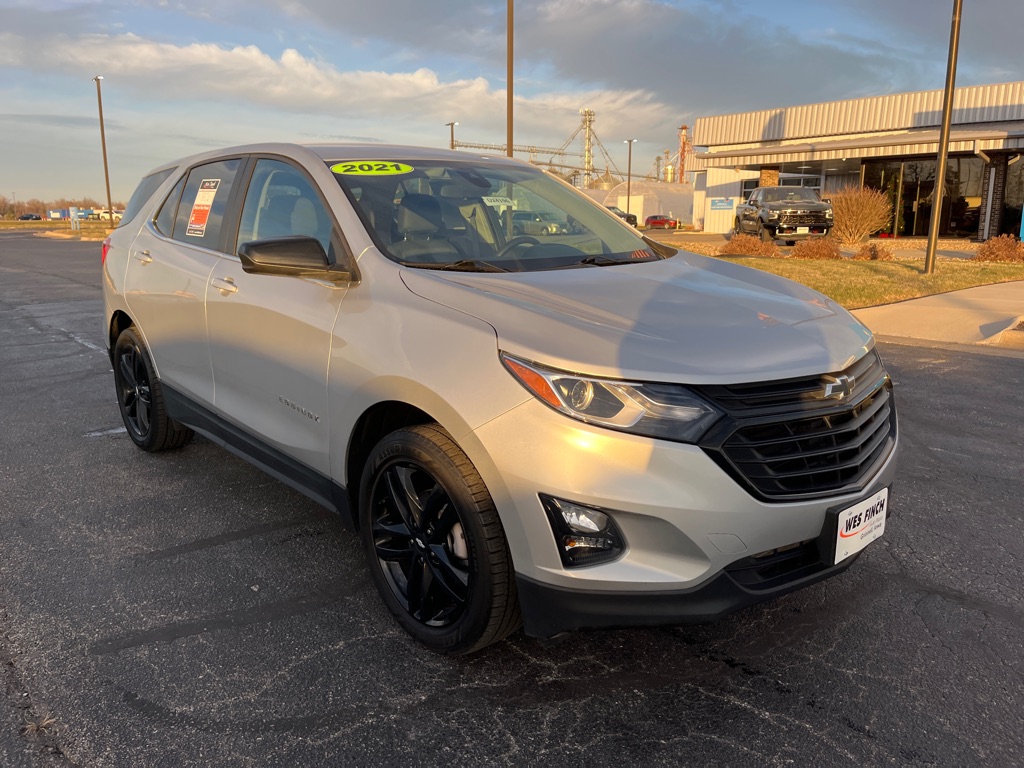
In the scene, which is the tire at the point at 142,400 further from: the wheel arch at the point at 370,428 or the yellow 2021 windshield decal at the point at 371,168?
the wheel arch at the point at 370,428

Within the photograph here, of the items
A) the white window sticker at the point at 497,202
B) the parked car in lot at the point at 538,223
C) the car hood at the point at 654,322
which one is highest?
the white window sticker at the point at 497,202

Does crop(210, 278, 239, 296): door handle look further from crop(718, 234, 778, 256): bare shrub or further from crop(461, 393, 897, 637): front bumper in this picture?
crop(718, 234, 778, 256): bare shrub

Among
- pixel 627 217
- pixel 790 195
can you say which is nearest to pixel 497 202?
pixel 627 217

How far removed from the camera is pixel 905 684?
255 cm

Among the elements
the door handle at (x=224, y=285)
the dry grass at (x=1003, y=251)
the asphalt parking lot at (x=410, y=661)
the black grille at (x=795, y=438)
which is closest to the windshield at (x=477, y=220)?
the door handle at (x=224, y=285)

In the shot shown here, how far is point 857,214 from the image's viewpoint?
20984mm

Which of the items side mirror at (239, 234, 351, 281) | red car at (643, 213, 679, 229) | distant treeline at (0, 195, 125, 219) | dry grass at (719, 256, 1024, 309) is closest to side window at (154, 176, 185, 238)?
side mirror at (239, 234, 351, 281)

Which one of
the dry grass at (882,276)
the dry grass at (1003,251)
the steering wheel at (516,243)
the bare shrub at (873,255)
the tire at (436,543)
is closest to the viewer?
the tire at (436,543)

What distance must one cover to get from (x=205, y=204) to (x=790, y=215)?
2015 centimetres

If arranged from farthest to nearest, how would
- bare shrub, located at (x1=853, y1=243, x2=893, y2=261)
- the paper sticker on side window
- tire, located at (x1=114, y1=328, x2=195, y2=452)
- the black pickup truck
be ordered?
1. the black pickup truck
2. bare shrub, located at (x1=853, y1=243, x2=893, y2=261)
3. tire, located at (x1=114, y1=328, x2=195, y2=452)
4. the paper sticker on side window

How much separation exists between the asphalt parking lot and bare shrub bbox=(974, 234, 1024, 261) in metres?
16.8

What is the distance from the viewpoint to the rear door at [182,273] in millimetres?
3871

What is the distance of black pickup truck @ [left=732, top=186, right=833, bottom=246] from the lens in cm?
2162

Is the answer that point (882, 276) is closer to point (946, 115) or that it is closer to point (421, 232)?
point (946, 115)
